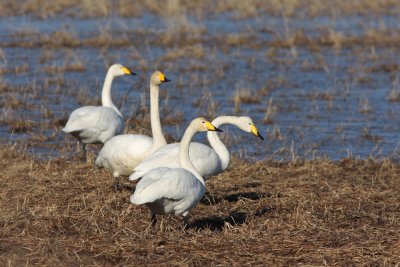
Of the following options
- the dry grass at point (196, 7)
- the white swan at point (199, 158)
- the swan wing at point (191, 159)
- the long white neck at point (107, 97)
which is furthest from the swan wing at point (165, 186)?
the dry grass at point (196, 7)

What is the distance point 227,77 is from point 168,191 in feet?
34.2

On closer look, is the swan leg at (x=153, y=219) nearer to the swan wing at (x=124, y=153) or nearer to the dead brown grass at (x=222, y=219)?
the dead brown grass at (x=222, y=219)

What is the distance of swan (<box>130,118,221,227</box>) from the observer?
22.0 ft

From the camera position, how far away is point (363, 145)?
12320mm

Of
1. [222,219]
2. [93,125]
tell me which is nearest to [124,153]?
[222,219]

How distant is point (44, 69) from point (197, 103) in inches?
154

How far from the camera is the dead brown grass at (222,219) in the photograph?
20.6 ft

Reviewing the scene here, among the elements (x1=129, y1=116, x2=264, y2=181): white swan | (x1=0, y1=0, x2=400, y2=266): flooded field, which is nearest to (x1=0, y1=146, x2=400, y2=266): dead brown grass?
(x1=0, y1=0, x2=400, y2=266): flooded field

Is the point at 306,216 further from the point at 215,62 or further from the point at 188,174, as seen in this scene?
the point at 215,62

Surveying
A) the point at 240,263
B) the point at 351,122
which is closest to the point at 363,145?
the point at 351,122

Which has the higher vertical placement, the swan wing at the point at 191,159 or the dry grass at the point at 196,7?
the dry grass at the point at 196,7

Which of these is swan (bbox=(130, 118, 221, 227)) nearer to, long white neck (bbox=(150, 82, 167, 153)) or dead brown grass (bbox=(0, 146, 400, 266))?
dead brown grass (bbox=(0, 146, 400, 266))

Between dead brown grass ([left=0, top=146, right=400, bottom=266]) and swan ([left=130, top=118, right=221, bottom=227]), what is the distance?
0.19 metres

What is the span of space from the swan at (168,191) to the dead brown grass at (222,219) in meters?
0.19
